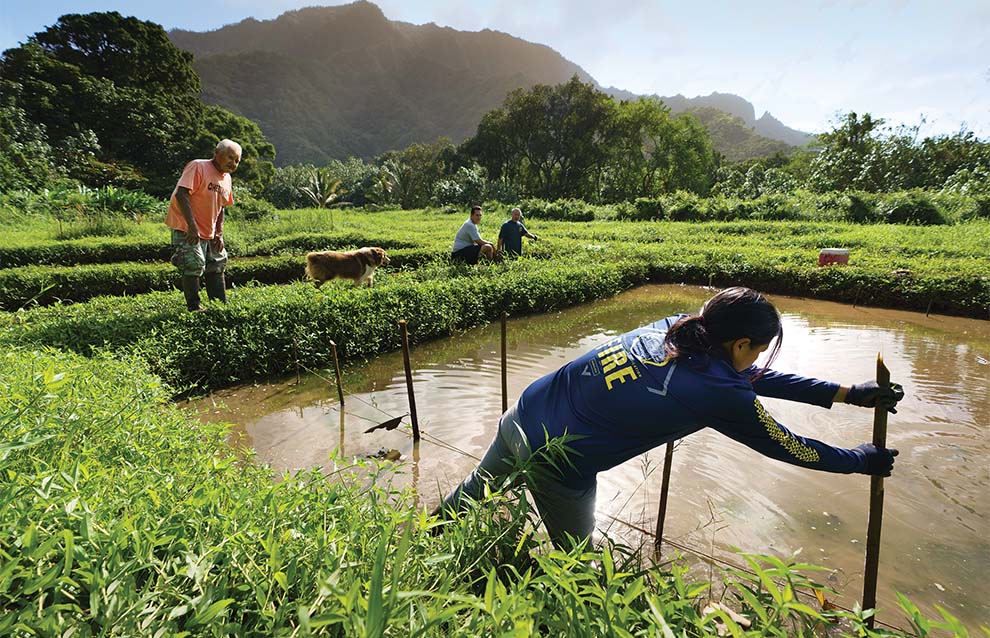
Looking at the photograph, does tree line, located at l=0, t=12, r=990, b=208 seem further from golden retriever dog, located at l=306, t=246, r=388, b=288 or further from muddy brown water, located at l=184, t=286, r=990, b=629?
muddy brown water, located at l=184, t=286, r=990, b=629

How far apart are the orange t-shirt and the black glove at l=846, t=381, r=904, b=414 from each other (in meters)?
5.55

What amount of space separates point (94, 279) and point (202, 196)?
5998mm

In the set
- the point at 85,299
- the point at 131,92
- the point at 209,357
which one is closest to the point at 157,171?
the point at 131,92

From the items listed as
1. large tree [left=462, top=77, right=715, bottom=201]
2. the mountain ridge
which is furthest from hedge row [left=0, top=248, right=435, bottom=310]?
the mountain ridge

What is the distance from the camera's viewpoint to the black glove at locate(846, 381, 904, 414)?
1.89 m

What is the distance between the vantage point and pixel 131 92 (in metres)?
26.8

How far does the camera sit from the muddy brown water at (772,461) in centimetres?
283

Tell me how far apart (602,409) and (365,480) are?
2352 millimetres

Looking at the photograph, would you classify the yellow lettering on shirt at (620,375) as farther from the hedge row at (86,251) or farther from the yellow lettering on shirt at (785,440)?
the hedge row at (86,251)

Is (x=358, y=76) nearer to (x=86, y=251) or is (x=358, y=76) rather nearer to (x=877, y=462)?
(x=86, y=251)

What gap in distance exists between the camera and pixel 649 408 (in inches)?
67.3

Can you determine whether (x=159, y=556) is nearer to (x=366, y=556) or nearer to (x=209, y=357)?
(x=366, y=556)

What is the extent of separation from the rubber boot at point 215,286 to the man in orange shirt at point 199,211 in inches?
12.5

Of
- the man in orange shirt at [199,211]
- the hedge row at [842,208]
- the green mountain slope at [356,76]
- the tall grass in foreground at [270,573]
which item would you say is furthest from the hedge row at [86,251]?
the green mountain slope at [356,76]
